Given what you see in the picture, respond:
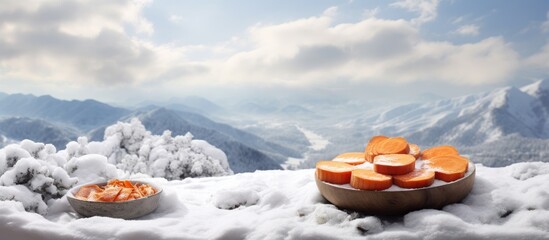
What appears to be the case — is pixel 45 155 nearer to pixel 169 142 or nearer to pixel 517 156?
pixel 169 142

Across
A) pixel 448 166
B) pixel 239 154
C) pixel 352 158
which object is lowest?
pixel 239 154

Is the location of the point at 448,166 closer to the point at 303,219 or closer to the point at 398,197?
the point at 398,197

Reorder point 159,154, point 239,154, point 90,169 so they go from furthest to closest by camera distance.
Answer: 1. point 239,154
2. point 159,154
3. point 90,169

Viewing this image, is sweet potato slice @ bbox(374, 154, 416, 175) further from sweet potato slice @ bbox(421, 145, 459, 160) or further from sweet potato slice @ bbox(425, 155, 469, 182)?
sweet potato slice @ bbox(421, 145, 459, 160)

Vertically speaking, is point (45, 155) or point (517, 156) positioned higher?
point (45, 155)

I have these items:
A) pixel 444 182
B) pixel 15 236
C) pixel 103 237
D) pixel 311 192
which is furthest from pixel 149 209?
pixel 444 182

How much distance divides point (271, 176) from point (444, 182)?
208cm

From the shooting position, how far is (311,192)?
3559 mm

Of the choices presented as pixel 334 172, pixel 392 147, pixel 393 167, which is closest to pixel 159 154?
pixel 392 147

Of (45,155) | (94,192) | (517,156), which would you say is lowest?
(517,156)

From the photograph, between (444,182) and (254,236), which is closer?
(254,236)

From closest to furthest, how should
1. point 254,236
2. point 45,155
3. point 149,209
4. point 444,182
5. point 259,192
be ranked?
1. point 254,236
2. point 444,182
3. point 149,209
4. point 259,192
5. point 45,155

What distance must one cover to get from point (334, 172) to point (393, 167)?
480mm

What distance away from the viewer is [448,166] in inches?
126
